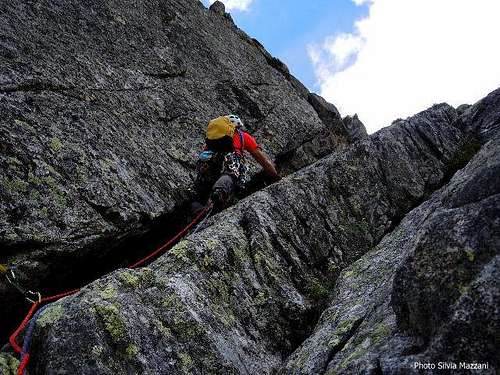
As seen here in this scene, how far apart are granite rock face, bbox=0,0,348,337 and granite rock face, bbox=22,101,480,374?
265 centimetres

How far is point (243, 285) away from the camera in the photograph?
8922mm

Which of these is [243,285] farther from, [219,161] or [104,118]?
[104,118]

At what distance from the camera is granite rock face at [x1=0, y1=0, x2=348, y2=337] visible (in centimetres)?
1011

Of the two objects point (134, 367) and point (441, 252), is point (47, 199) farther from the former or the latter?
point (441, 252)

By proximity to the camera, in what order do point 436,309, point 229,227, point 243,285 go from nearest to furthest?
point 436,309 < point 243,285 < point 229,227

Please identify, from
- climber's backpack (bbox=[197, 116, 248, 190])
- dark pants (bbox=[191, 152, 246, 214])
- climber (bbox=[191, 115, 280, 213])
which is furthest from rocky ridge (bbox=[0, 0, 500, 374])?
climber's backpack (bbox=[197, 116, 248, 190])

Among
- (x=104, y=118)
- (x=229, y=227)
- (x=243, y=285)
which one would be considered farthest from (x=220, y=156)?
(x=243, y=285)

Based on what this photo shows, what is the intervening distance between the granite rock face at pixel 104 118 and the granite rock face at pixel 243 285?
2.65 metres

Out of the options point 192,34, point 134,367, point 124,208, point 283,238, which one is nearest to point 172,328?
point 134,367

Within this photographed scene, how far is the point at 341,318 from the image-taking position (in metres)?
8.05

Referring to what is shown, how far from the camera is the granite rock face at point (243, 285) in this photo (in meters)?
6.78

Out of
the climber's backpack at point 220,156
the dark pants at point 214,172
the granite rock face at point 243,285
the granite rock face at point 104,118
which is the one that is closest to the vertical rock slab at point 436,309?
the granite rock face at point 243,285

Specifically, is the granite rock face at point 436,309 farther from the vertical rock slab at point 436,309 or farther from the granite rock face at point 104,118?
the granite rock face at point 104,118

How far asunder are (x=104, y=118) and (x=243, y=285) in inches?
295
